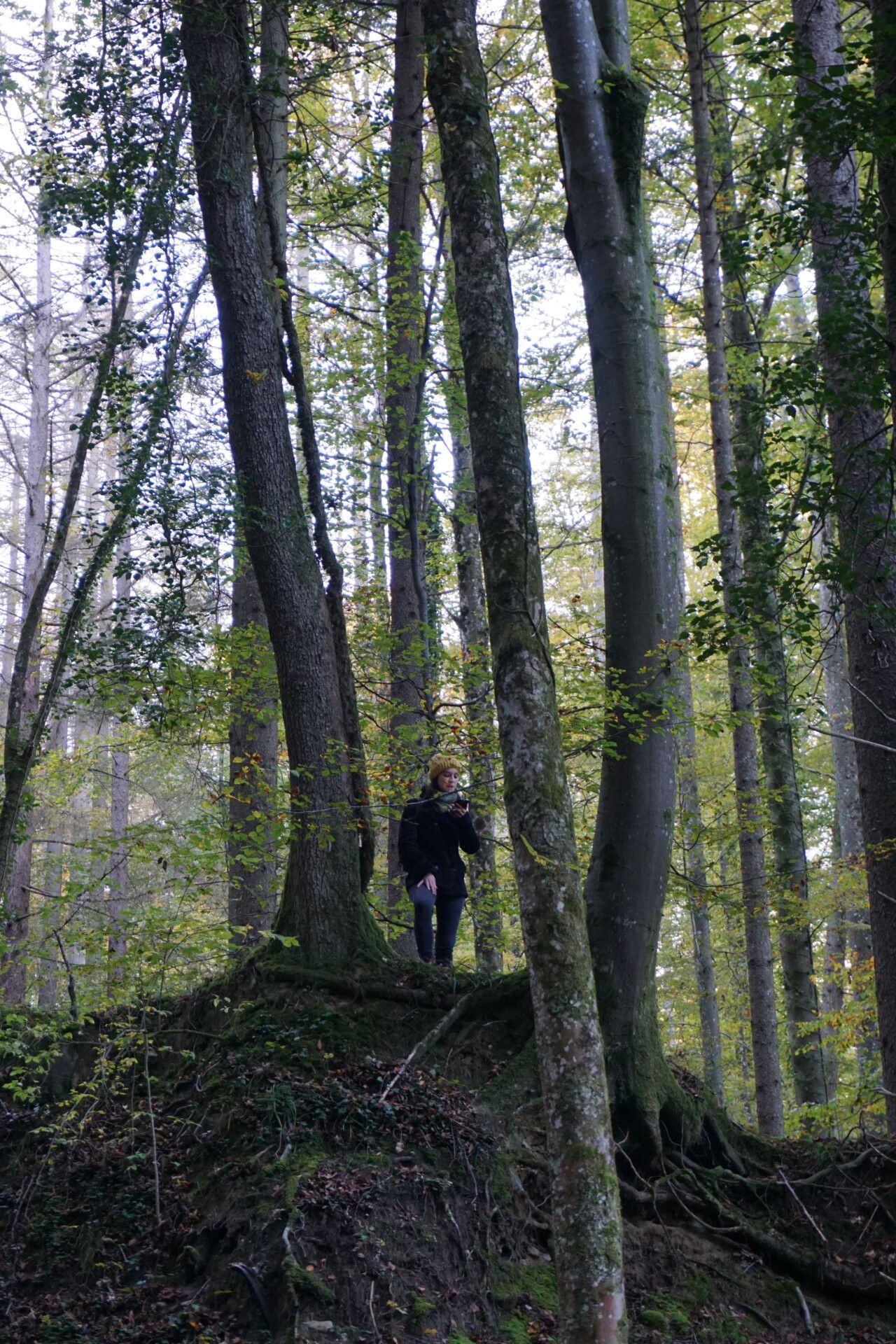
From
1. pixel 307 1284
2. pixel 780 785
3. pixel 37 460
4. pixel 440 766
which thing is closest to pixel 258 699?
pixel 440 766

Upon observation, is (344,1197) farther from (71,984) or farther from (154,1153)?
(71,984)

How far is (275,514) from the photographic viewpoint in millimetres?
7656

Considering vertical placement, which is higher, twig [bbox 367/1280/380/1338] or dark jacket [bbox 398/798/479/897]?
dark jacket [bbox 398/798/479/897]

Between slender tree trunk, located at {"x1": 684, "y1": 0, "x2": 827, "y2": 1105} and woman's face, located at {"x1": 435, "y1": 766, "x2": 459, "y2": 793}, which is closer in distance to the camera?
woman's face, located at {"x1": 435, "y1": 766, "x2": 459, "y2": 793}

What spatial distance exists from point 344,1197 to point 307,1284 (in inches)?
21.4

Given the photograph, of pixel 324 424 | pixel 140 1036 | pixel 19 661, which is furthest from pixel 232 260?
pixel 324 424

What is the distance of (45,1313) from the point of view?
5074 millimetres

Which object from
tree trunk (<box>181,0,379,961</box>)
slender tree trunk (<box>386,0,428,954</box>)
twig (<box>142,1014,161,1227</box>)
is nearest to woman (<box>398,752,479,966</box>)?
tree trunk (<box>181,0,379,961</box>)

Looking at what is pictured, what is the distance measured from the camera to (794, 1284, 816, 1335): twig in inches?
239

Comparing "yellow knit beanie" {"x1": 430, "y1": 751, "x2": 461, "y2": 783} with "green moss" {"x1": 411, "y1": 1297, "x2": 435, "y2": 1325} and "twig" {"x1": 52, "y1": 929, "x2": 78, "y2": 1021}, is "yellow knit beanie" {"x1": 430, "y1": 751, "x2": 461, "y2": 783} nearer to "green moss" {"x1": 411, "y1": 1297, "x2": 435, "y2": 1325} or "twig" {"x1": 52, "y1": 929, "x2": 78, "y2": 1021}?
"twig" {"x1": 52, "y1": 929, "x2": 78, "y2": 1021}

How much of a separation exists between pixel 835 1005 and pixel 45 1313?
13703 millimetres

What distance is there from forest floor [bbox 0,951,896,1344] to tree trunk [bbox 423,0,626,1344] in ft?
4.41

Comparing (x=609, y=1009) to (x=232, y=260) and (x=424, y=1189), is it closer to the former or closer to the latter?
(x=424, y=1189)

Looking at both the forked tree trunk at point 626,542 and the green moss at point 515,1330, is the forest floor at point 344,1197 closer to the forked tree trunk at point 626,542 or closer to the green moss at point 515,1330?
the green moss at point 515,1330
